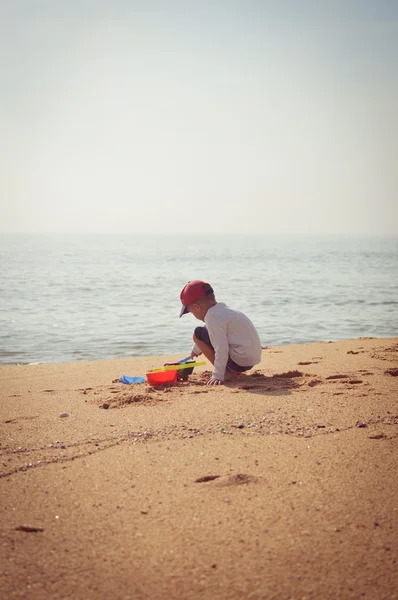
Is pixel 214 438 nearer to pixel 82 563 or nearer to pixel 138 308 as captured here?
pixel 82 563

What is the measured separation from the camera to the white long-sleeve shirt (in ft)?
17.4

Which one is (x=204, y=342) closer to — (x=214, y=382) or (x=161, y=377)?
(x=214, y=382)

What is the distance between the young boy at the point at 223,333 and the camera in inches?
208

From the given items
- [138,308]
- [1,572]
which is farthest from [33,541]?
[138,308]

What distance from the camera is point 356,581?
2.13 m

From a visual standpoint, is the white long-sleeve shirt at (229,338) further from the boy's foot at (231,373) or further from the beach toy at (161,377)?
the beach toy at (161,377)

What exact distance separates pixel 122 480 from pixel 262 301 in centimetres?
1226

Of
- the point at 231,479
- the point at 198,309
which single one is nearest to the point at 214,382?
the point at 198,309

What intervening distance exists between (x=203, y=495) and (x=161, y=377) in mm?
2536

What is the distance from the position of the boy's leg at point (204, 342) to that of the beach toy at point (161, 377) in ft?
1.31

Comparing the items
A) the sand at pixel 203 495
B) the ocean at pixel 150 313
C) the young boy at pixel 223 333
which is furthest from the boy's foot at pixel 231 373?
the ocean at pixel 150 313

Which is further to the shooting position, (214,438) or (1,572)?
(214,438)

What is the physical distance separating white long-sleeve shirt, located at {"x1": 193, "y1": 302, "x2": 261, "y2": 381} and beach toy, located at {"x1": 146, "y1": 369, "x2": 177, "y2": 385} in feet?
1.34

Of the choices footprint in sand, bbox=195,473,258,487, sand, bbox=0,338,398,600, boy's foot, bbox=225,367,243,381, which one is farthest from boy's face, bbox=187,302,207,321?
footprint in sand, bbox=195,473,258,487
